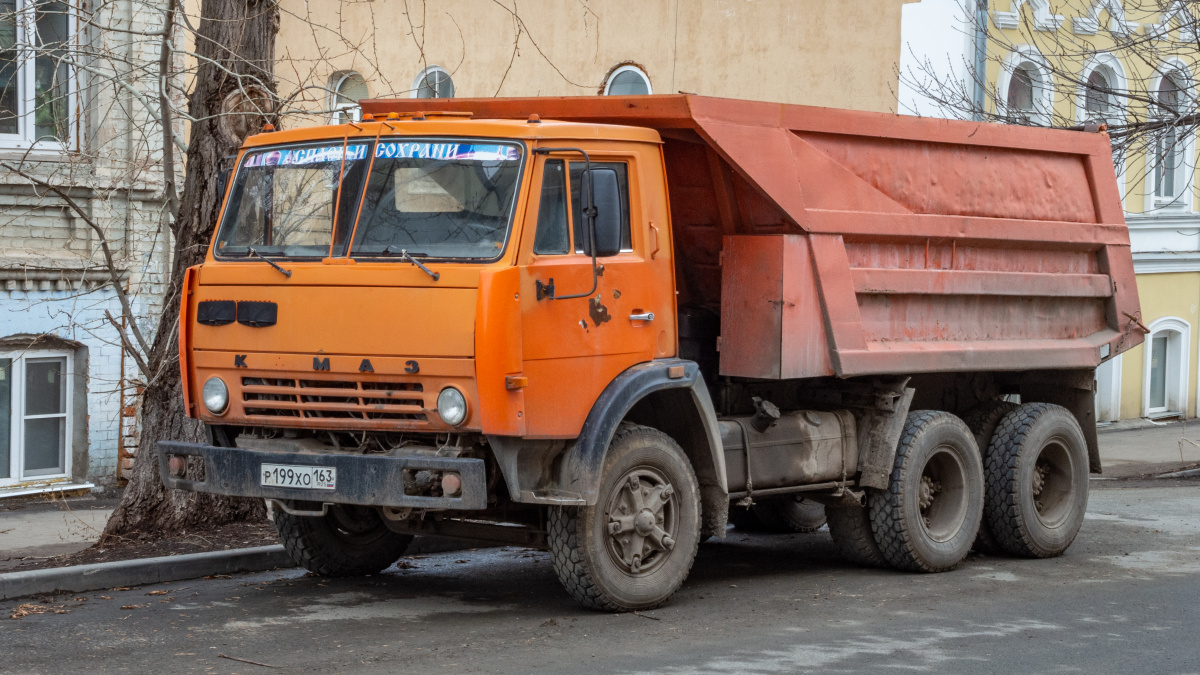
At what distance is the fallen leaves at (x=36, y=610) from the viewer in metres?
7.40

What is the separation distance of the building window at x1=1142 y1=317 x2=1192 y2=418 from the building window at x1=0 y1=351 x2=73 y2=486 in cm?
1507

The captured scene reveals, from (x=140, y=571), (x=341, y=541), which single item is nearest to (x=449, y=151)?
(x=341, y=541)

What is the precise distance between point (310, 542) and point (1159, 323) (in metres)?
16.1

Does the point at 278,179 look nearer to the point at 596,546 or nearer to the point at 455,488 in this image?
the point at 455,488

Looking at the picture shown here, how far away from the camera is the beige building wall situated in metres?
19.1

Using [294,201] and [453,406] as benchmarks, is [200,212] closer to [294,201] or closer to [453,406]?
[294,201]

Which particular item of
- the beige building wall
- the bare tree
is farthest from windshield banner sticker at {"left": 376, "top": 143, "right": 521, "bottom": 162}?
the beige building wall

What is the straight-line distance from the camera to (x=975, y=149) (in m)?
9.55

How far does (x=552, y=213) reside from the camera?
7.22 metres

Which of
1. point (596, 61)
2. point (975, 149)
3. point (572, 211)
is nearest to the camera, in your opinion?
point (572, 211)

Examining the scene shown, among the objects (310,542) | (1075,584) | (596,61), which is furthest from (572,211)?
(596,61)

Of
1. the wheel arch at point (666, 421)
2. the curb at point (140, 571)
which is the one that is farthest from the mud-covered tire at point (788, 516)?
the curb at point (140, 571)

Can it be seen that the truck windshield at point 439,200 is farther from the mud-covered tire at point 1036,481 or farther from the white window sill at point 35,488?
the white window sill at point 35,488

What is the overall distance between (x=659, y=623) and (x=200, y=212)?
4.07m
